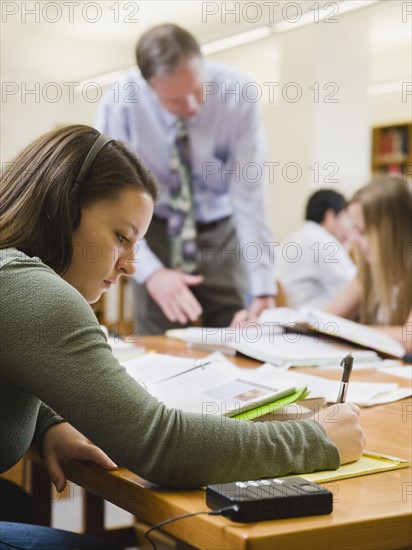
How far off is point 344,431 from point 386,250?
1.41m

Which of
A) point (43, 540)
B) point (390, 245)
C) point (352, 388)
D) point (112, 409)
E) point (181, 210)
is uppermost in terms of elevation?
point (181, 210)

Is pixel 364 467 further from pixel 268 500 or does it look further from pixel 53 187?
pixel 53 187

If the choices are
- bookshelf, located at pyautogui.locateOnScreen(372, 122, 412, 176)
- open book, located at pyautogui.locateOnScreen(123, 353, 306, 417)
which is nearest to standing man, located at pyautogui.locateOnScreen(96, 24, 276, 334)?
open book, located at pyautogui.locateOnScreen(123, 353, 306, 417)

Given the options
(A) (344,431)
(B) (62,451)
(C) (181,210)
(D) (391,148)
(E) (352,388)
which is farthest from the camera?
(D) (391,148)

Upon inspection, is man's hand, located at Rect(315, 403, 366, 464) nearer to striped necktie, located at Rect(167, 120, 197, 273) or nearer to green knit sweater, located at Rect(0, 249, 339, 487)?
green knit sweater, located at Rect(0, 249, 339, 487)

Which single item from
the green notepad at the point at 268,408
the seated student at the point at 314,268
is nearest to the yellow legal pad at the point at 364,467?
the green notepad at the point at 268,408

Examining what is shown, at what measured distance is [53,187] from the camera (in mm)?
977

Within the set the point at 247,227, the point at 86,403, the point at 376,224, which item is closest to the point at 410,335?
the point at 376,224

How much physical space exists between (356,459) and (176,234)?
1.60 metres

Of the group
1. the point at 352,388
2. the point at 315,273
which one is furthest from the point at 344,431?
the point at 315,273

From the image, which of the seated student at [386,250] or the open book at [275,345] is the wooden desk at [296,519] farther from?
the seated student at [386,250]

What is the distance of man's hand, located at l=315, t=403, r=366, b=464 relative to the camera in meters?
0.88

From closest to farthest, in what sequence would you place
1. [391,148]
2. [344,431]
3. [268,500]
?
[268,500], [344,431], [391,148]

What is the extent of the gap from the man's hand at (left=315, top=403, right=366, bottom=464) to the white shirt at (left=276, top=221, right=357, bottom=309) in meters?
2.27
